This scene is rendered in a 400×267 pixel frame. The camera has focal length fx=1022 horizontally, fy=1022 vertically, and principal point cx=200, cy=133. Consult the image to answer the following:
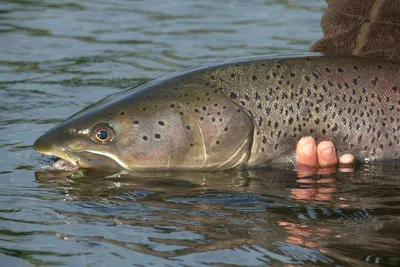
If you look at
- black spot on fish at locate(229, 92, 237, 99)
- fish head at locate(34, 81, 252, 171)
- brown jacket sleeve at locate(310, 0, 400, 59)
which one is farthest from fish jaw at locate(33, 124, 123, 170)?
brown jacket sleeve at locate(310, 0, 400, 59)

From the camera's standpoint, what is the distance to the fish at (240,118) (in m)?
6.09

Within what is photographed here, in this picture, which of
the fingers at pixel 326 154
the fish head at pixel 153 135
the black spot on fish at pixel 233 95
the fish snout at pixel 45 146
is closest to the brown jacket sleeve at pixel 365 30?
the fingers at pixel 326 154

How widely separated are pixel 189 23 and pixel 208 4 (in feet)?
3.95

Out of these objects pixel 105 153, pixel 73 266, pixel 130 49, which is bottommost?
pixel 73 266

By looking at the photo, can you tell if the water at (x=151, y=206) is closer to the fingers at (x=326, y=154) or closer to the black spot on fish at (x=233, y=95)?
the fingers at (x=326, y=154)

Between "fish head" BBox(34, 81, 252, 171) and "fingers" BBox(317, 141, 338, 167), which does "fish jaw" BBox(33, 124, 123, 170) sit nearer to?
"fish head" BBox(34, 81, 252, 171)

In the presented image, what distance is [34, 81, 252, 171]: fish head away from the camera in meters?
6.08

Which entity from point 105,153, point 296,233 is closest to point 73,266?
point 296,233

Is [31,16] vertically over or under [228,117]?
over

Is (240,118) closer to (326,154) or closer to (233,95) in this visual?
(233,95)

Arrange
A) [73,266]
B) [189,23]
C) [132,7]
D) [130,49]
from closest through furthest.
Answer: [73,266]
[130,49]
[189,23]
[132,7]

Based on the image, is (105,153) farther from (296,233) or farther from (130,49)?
(130,49)

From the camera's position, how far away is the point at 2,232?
4867 millimetres

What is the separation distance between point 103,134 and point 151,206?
0.88 metres
